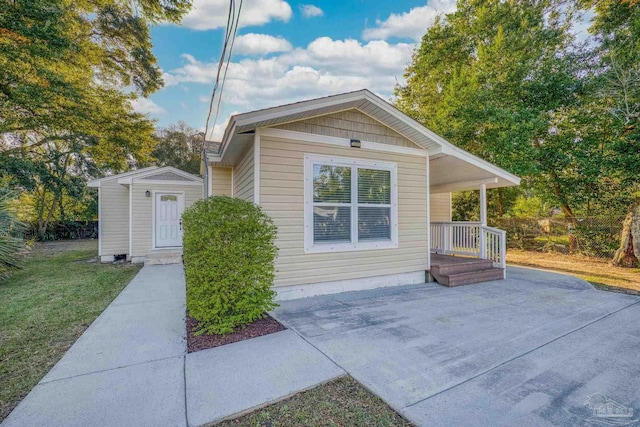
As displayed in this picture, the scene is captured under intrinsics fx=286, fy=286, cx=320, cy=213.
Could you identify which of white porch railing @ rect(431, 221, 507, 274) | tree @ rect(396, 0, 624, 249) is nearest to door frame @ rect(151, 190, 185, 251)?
white porch railing @ rect(431, 221, 507, 274)

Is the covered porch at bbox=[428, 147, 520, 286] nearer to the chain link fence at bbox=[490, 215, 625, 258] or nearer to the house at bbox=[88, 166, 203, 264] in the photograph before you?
the chain link fence at bbox=[490, 215, 625, 258]

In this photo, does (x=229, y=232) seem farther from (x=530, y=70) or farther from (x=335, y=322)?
(x=530, y=70)

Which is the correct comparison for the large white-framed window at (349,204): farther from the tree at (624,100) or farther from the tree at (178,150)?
the tree at (178,150)

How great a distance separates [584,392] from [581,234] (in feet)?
34.6

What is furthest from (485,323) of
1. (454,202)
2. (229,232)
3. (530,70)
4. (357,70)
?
(454,202)

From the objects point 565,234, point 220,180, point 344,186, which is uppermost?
point 220,180

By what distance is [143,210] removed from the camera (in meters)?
9.23

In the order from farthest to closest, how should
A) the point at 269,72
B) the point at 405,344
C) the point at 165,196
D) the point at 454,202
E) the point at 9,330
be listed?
the point at 454,202 → the point at 165,196 → the point at 269,72 → the point at 9,330 → the point at 405,344

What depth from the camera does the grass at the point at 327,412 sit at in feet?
6.45

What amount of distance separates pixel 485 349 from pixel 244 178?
4.70m

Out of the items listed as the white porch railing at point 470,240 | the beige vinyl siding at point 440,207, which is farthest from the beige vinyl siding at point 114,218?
the beige vinyl siding at point 440,207

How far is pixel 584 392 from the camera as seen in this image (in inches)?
91.4

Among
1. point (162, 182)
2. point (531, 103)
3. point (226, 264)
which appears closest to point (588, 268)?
point (531, 103)

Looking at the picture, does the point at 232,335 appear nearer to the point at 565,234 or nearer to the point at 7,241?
the point at 7,241
